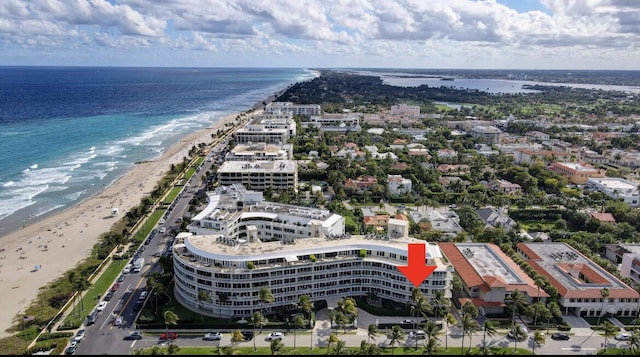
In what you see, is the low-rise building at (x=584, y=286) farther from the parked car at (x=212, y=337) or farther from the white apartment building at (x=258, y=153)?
the white apartment building at (x=258, y=153)

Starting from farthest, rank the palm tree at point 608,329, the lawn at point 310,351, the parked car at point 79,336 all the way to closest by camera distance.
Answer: the parked car at point 79,336 < the palm tree at point 608,329 < the lawn at point 310,351

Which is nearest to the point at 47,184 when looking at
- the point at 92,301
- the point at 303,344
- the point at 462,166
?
the point at 92,301

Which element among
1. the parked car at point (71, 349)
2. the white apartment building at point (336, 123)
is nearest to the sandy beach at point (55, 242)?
the parked car at point (71, 349)

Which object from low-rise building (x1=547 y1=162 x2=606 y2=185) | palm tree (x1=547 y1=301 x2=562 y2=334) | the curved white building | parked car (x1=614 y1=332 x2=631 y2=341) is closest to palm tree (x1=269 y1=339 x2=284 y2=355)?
the curved white building

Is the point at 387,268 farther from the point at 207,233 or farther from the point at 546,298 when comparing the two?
the point at 207,233

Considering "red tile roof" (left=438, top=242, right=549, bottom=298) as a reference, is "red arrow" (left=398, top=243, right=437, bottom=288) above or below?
above

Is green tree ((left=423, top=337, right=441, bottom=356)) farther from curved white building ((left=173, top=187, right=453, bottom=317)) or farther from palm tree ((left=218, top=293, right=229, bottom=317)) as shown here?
palm tree ((left=218, top=293, right=229, bottom=317))
